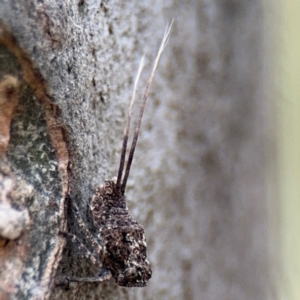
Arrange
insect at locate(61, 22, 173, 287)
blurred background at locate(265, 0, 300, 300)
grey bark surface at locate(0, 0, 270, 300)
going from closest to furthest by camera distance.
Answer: grey bark surface at locate(0, 0, 270, 300), insect at locate(61, 22, 173, 287), blurred background at locate(265, 0, 300, 300)

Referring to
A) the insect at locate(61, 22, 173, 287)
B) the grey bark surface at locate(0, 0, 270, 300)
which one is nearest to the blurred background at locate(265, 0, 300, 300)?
the grey bark surface at locate(0, 0, 270, 300)

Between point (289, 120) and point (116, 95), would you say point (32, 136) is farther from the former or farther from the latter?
point (289, 120)

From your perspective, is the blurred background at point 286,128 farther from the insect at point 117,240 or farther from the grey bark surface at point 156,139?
the insect at point 117,240

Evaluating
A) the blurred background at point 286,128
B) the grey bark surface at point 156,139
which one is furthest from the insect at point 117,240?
the blurred background at point 286,128

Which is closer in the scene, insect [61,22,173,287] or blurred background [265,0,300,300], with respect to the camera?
insect [61,22,173,287]

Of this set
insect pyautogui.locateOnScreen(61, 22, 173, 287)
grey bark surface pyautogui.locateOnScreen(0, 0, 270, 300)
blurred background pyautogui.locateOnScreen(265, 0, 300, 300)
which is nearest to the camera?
grey bark surface pyautogui.locateOnScreen(0, 0, 270, 300)

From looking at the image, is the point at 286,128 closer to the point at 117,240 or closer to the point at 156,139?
the point at 156,139

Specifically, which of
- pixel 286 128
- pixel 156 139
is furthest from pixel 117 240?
pixel 286 128

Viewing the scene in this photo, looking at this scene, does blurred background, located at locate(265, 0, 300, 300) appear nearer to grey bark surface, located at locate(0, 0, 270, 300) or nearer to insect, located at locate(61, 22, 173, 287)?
grey bark surface, located at locate(0, 0, 270, 300)

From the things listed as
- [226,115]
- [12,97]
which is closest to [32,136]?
[12,97]
